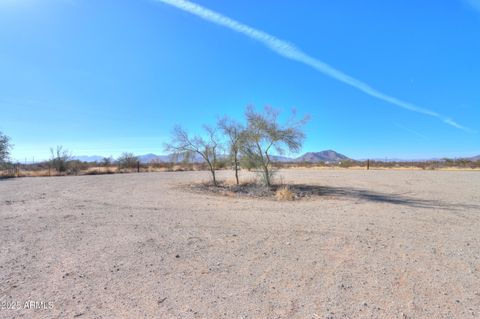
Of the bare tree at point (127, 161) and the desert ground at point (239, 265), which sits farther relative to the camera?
the bare tree at point (127, 161)

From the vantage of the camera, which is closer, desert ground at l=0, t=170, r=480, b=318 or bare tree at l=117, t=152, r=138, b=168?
desert ground at l=0, t=170, r=480, b=318

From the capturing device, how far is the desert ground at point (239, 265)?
3.84m

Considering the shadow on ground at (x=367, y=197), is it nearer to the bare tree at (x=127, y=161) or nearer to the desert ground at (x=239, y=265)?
the desert ground at (x=239, y=265)

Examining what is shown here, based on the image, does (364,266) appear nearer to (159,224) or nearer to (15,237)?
(159,224)

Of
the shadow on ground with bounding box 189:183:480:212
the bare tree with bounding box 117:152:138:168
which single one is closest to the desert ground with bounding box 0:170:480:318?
the shadow on ground with bounding box 189:183:480:212

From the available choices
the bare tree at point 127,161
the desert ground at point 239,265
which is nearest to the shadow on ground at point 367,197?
the desert ground at point 239,265

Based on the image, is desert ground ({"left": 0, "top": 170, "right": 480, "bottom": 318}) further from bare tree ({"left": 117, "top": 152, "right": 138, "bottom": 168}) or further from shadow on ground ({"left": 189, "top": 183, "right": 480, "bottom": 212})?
bare tree ({"left": 117, "top": 152, "right": 138, "bottom": 168})

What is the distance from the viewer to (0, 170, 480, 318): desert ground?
12.6 feet

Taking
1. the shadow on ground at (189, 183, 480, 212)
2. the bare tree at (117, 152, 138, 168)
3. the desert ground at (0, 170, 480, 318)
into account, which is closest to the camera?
the desert ground at (0, 170, 480, 318)

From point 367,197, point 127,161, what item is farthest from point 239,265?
point 127,161

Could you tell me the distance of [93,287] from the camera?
434 centimetres

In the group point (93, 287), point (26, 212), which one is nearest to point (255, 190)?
point (26, 212)

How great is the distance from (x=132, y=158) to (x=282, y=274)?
47131mm

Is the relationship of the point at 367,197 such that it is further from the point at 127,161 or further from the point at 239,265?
the point at 127,161
